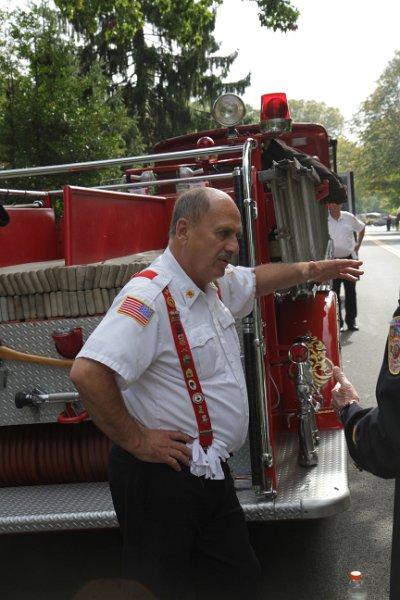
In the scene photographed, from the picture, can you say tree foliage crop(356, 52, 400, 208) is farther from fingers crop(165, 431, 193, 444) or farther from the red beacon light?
fingers crop(165, 431, 193, 444)

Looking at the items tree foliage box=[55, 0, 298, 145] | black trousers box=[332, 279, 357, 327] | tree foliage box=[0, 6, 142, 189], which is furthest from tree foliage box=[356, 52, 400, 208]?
black trousers box=[332, 279, 357, 327]

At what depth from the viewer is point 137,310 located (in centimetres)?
256

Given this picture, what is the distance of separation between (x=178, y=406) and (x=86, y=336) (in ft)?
4.25

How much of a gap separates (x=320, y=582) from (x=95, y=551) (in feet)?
4.49

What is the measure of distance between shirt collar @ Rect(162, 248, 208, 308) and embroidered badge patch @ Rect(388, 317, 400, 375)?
85 centimetres

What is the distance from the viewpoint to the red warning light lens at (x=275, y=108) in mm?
5281

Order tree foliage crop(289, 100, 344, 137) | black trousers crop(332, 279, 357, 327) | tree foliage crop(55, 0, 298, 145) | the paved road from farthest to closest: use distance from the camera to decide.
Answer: tree foliage crop(289, 100, 344, 137) → tree foliage crop(55, 0, 298, 145) → black trousers crop(332, 279, 357, 327) → the paved road

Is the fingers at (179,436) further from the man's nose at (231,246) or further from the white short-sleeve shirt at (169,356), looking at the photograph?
the man's nose at (231,246)

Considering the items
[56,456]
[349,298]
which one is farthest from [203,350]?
[349,298]

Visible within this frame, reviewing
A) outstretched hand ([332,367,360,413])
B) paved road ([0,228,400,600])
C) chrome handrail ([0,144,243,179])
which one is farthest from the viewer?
paved road ([0,228,400,600])

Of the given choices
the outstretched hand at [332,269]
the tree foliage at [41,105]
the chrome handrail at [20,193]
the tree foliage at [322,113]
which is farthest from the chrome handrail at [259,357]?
the tree foliage at [322,113]

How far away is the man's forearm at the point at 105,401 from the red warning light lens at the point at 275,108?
318 cm

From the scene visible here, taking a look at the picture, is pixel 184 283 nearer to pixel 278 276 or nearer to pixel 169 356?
pixel 169 356

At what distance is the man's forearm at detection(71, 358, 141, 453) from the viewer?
2490mm
